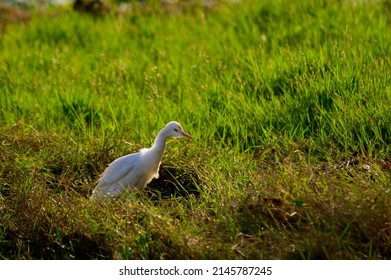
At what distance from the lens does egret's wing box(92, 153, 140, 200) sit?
260 inches

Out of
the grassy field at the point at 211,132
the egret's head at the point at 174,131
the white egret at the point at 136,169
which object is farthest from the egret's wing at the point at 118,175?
the egret's head at the point at 174,131

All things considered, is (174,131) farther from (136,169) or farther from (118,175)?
(118,175)

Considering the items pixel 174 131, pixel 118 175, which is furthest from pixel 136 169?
pixel 174 131

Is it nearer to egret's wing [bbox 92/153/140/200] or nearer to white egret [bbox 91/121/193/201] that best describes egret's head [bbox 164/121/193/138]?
white egret [bbox 91/121/193/201]

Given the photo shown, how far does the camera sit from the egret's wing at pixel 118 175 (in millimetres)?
6609

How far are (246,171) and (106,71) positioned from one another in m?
2.96

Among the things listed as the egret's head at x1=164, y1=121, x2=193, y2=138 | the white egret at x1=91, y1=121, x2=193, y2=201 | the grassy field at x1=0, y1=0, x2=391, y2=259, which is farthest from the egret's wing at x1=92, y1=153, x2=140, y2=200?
the egret's head at x1=164, y1=121, x2=193, y2=138

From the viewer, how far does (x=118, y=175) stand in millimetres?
6598

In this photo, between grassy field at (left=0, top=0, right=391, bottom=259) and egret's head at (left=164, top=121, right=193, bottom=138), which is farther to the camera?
egret's head at (left=164, top=121, right=193, bottom=138)

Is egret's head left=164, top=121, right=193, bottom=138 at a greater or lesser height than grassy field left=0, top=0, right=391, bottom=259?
greater

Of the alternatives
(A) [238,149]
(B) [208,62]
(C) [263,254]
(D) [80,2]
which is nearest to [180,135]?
(A) [238,149]

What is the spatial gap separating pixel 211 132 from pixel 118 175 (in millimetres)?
932

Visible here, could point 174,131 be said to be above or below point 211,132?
above

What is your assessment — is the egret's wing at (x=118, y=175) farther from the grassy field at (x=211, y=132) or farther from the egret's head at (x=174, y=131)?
the egret's head at (x=174, y=131)
